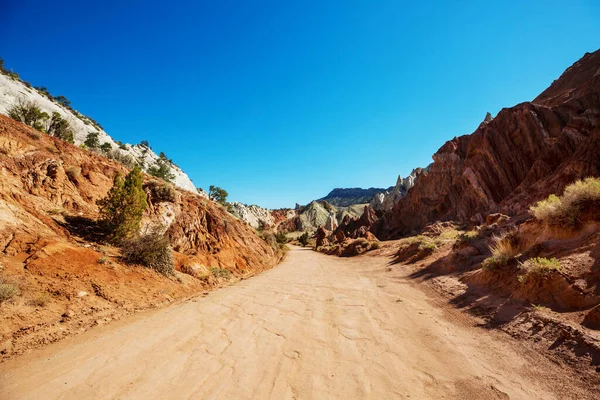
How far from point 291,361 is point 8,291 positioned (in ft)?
23.7

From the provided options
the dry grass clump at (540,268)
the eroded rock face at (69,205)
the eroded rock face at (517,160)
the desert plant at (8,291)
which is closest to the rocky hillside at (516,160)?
the eroded rock face at (517,160)

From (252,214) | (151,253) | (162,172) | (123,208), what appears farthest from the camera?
(252,214)

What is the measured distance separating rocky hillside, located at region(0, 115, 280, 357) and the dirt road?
139 cm

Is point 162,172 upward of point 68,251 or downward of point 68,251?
upward

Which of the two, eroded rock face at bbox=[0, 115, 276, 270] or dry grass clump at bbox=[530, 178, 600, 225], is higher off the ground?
eroded rock face at bbox=[0, 115, 276, 270]

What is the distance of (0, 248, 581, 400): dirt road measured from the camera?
3.64 metres

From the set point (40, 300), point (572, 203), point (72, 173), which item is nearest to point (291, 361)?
point (40, 300)

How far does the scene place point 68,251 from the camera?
902 cm

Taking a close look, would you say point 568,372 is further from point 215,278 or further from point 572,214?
point 215,278

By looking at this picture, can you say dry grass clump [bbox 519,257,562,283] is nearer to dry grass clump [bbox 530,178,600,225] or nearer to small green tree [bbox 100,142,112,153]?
dry grass clump [bbox 530,178,600,225]

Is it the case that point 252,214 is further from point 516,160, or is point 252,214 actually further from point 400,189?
point 516,160

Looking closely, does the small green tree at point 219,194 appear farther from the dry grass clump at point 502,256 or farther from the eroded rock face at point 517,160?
the dry grass clump at point 502,256

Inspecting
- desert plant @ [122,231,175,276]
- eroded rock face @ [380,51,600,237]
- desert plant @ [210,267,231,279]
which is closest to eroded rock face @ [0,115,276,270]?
desert plant @ [210,267,231,279]

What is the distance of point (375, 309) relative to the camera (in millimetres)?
7398
